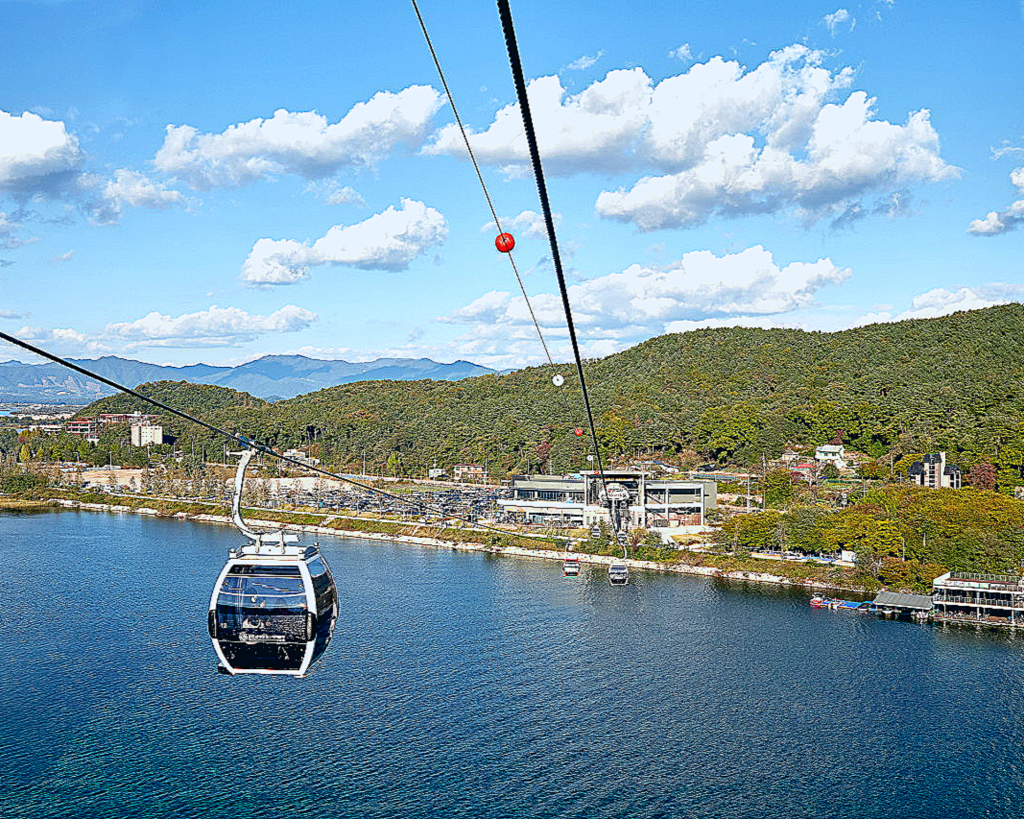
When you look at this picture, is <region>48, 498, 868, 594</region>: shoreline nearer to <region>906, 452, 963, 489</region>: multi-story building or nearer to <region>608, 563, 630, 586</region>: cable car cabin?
<region>608, 563, 630, 586</region>: cable car cabin

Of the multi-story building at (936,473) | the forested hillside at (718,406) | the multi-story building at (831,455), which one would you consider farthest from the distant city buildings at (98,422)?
the multi-story building at (936,473)

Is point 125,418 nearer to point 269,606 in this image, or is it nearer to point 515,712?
point 515,712

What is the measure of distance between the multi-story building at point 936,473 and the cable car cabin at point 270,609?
95.5ft

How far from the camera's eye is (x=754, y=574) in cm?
2636

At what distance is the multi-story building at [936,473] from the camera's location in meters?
32.0

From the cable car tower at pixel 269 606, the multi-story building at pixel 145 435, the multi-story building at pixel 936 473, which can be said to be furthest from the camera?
the multi-story building at pixel 145 435

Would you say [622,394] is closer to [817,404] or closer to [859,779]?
[817,404]

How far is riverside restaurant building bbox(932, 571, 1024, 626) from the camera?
21.5m

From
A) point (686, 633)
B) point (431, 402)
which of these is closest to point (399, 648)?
point (686, 633)

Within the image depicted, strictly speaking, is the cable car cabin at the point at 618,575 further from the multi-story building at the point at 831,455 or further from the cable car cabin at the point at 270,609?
the cable car cabin at the point at 270,609

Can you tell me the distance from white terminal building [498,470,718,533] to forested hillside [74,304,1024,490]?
22.0 feet

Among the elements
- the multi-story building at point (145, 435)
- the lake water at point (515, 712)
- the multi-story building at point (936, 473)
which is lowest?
the lake water at point (515, 712)

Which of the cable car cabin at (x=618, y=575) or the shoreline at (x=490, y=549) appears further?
the shoreline at (x=490, y=549)

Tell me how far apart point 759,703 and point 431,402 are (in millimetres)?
44475
